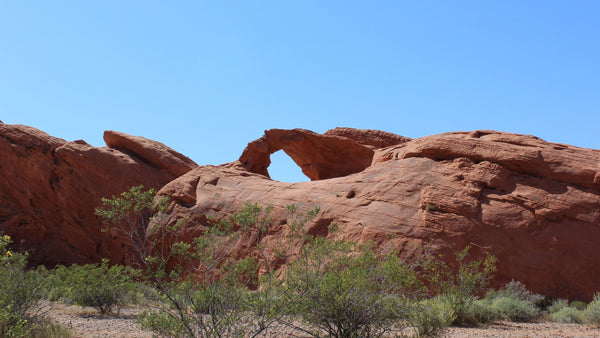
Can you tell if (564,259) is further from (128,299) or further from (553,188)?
(128,299)

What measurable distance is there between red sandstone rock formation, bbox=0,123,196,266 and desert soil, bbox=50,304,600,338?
9589 millimetres

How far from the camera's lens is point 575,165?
15617mm

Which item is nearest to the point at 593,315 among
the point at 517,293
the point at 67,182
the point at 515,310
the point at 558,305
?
the point at 558,305

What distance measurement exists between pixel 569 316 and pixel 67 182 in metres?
20.6

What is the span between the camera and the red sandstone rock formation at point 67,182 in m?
22.7

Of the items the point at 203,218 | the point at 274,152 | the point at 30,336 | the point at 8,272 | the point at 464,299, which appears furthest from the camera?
the point at 274,152

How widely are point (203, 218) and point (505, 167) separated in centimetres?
1080

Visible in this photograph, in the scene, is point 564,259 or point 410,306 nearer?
point 410,306

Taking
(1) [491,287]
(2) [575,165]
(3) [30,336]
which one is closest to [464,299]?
(1) [491,287]

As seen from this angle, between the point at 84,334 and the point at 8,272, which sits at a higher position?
the point at 8,272

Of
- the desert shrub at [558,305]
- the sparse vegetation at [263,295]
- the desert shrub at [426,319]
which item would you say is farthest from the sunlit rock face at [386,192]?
the desert shrub at [426,319]

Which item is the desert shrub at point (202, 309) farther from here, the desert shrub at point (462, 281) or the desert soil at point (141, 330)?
the desert shrub at point (462, 281)

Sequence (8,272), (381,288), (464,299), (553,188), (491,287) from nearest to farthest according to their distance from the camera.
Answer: (381,288), (8,272), (464,299), (491,287), (553,188)

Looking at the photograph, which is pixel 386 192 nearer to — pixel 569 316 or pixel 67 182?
pixel 569 316
